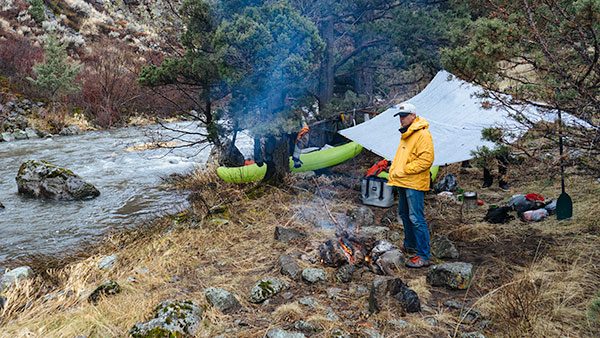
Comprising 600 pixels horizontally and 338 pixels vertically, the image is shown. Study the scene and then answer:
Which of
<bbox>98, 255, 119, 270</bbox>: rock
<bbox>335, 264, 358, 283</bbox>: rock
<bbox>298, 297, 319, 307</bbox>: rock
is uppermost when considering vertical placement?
<bbox>335, 264, 358, 283</bbox>: rock

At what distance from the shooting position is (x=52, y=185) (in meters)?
8.62

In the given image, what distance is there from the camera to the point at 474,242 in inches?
176

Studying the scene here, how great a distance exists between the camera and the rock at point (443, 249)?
4148 millimetres

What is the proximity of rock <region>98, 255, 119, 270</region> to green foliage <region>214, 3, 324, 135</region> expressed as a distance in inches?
118

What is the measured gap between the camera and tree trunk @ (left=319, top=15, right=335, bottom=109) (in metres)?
8.53

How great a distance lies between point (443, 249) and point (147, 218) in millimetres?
5166

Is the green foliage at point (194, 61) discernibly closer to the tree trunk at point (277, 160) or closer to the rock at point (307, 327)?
the tree trunk at point (277, 160)

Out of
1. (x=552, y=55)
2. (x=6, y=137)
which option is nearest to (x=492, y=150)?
(x=552, y=55)

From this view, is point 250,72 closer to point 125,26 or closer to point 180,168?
point 180,168

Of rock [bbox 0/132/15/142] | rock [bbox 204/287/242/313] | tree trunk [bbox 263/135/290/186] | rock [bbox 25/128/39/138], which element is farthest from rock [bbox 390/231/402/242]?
rock [bbox 25/128/39/138]

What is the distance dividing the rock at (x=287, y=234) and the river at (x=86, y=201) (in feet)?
10.4

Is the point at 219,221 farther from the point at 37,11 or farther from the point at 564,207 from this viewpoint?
the point at 37,11

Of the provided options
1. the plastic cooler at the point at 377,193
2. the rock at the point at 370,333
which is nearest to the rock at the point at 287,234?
the plastic cooler at the point at 377,193

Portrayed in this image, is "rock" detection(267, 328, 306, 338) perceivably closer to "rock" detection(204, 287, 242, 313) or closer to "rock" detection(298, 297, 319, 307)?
"rock" detection(298, 297, 319, 307)
